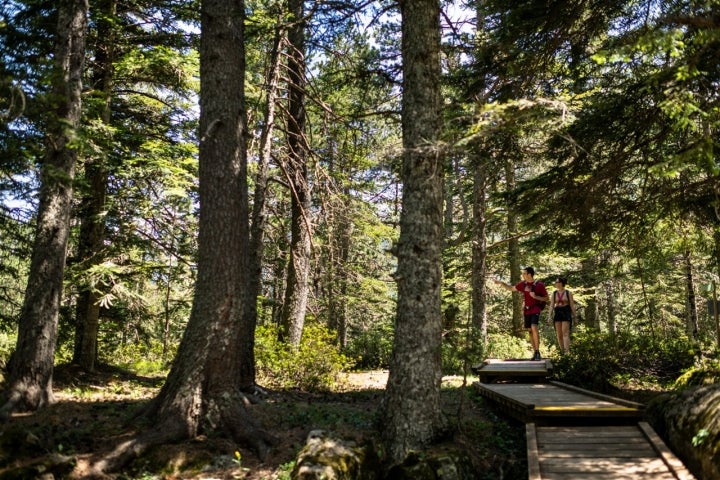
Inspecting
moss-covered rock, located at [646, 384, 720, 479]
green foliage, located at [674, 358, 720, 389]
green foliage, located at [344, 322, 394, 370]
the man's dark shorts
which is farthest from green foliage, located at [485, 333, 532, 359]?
moss-covered rock, located at [646, 384, 720, 479]

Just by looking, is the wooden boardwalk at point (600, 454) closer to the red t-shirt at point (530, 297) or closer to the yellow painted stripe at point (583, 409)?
the yellow painted stripe at point (583, 409)

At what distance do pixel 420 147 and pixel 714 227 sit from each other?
7098mm

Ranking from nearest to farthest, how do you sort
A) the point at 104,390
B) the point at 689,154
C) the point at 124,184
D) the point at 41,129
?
the point at 689,154
the point at 41,129
the point at 104,390
the point at 124,184

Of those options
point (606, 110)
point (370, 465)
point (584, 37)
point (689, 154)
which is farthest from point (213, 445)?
point (584, 37)

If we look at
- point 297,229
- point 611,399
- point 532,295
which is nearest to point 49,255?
point 297,229

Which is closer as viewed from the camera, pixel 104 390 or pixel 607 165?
pixel 607 165

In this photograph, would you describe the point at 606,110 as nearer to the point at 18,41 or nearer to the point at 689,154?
the point at 689,154

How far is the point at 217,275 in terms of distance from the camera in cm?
749

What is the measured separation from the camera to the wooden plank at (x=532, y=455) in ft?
19.0

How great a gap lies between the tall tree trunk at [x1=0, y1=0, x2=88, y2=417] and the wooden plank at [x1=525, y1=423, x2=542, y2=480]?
25.8ft

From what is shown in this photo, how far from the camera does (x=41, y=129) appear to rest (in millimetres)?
7902

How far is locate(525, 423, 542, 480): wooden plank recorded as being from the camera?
229 inches

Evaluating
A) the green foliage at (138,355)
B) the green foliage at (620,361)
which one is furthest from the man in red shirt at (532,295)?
the green foliage at (138,355)

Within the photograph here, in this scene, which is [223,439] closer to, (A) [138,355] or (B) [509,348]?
(A) [138,355]
